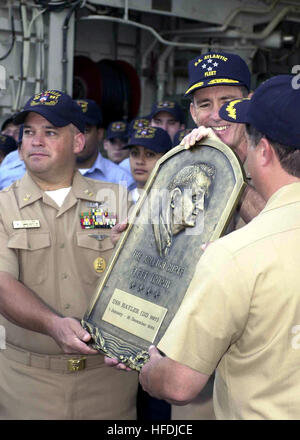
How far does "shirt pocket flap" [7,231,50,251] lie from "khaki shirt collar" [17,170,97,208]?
152 mm

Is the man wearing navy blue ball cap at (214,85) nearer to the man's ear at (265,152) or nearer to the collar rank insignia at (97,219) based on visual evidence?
the collar rank insignia at (97,219)

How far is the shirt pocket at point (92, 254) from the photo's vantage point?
117 inches

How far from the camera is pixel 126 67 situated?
29.4ft

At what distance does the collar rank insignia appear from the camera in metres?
3.04

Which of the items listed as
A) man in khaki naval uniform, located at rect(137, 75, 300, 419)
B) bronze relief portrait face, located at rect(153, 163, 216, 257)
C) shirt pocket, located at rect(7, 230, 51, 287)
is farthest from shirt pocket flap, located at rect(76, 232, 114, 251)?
man in khaki naval uniform, located at rect(137, 75, 300, 419)

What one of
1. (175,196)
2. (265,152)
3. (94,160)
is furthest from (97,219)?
(94,160)

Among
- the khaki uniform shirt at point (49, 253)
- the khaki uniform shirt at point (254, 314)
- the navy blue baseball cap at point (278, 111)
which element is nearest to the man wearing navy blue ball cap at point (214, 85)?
the khaki uniform shirt at point (49, 253)

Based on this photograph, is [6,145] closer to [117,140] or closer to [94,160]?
[117,140]

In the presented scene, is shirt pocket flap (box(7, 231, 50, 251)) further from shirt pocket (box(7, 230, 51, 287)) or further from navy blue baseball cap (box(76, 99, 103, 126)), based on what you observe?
navy blue baseball cap (box(76, 99, 103, 126))

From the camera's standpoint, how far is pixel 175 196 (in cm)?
243

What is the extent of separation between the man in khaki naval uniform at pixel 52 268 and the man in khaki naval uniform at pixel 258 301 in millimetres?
1156

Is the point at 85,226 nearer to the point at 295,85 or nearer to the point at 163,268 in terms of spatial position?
the point at 163,268

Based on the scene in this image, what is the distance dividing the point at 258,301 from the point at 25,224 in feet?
4.90

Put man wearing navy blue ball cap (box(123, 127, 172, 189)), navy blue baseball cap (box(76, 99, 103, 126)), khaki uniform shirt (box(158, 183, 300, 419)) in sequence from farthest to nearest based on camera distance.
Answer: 1. navy blue baseball cap (box(76, 99, 103, 126))
2. man wearing navy blue ball cap (box(123, 127, 172, 189))
3. khaki uniform shirt (box(158, 183, 300, 419))
